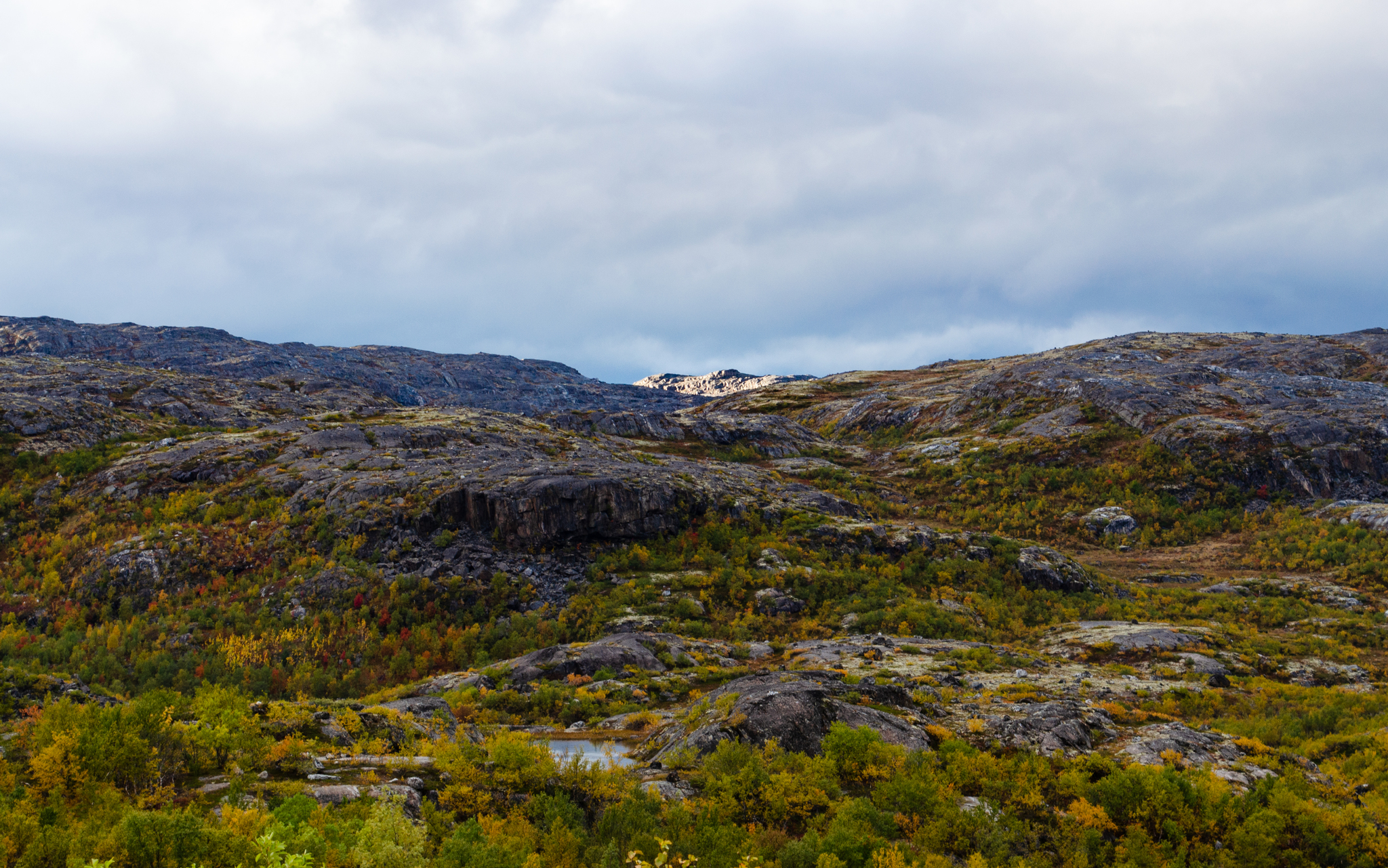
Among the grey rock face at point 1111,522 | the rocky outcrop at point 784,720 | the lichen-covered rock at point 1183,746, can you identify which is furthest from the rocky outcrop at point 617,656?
the grey rock face at point 1111,522

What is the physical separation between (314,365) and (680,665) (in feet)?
546

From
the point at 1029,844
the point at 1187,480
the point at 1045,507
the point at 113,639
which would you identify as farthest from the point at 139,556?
the point at 1187,480

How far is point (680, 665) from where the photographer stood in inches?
844

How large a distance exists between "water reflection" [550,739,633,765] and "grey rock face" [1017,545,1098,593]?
1092 inches

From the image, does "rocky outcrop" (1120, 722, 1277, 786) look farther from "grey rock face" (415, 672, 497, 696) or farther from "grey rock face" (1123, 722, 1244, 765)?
"grey rock face" (415, 672, 497, 696)

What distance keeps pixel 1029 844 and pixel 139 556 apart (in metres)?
36.3

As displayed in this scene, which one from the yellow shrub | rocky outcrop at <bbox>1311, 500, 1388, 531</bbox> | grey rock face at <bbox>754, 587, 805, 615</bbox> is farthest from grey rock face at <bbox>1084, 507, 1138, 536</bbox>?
the yellow shrub

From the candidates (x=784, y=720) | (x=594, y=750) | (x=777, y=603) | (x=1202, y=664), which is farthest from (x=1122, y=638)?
(x=594, y=750)

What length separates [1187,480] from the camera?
47906 mm

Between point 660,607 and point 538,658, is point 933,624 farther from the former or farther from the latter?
point 538,658

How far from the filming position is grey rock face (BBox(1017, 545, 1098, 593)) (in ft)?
107

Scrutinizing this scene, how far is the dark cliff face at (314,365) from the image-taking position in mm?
130250

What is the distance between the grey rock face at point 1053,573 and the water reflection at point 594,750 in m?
27.7

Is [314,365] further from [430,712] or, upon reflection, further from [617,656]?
[430,712]
